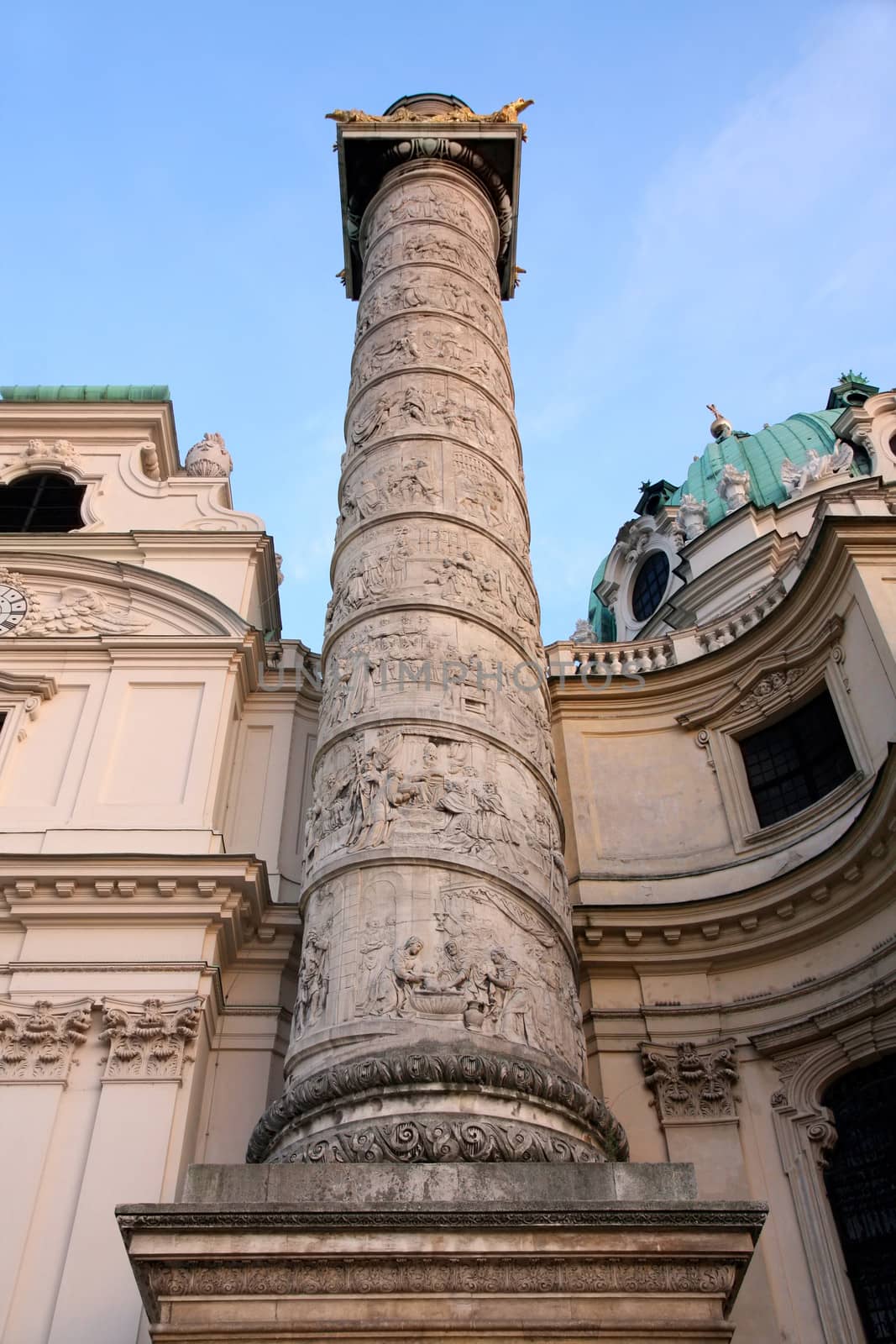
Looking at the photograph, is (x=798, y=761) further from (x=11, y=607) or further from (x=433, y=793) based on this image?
(x=11, y=607)

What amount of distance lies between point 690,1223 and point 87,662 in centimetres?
940


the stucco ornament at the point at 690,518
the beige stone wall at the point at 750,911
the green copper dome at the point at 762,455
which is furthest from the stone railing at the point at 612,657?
the green copper dome at the point at 762,455

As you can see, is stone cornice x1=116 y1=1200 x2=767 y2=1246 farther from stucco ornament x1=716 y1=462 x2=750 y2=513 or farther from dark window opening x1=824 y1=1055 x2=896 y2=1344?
stucco ornament x1=716 y1=462 x2=750 y2=513

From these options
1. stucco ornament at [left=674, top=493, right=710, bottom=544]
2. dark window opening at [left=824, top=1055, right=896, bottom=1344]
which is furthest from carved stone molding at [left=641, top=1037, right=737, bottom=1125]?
stucco ornament at [left=674, top=493, right=710, bottom=544]

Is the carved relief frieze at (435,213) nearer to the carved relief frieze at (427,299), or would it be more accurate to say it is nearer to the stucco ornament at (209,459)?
the carved relief frieze at (427,299)

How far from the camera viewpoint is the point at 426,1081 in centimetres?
593

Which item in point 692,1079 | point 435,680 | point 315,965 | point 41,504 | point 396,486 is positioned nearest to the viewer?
point 315,965

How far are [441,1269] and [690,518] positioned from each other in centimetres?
1998

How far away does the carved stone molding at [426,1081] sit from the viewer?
595 centimetres

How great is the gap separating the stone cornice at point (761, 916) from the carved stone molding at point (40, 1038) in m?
4.35

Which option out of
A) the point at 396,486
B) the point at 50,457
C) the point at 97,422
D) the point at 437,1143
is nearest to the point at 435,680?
the point at 396,486

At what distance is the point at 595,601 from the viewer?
2777 centimetres

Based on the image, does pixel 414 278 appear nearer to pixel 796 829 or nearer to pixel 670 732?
pixel 670 732

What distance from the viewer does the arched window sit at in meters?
14.9
